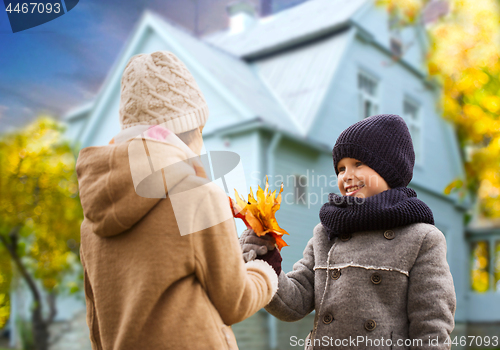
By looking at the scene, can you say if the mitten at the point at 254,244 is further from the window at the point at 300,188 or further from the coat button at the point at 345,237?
the window at the point at 300,188

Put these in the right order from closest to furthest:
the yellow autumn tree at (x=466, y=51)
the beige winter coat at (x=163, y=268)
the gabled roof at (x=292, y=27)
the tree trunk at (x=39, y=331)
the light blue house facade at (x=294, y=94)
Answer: the beige winter coat at (x=163, y=268)
the yellow autumn tree at (x=466, y=51)
the light blue house facade at (x=294, y=94)
the gabled roof at (x=292, y=27)
the tree trunk at (x=39, y=331)

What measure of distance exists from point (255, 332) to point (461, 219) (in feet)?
22.4

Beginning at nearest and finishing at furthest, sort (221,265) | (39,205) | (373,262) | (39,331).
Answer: (221,265)
(373,262)
(39,205)
(39,331)

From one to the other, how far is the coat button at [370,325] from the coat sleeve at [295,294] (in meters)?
0.24

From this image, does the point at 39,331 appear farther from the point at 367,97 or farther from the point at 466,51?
the point at 466,51

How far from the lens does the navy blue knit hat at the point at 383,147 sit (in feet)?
4.76

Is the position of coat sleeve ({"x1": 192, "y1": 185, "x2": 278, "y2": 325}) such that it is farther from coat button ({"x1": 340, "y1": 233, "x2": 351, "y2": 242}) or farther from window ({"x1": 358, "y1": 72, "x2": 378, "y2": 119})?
window ({"x1": 358, "y1": 72, "x2": 378, "y2": 119})

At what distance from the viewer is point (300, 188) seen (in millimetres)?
6531

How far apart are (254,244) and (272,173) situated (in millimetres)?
4789

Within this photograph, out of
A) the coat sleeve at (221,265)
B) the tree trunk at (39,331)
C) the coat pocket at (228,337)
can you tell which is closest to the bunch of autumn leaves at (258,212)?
the coat sleeve at (221,265)

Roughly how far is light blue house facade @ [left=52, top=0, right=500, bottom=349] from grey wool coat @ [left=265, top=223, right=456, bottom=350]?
3762 millimetres

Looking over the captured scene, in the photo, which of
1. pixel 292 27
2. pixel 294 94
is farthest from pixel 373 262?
pixel 292 27

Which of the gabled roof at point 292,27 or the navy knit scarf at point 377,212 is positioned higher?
the gabled roof at point 292,27

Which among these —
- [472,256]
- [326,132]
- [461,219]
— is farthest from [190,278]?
[472,256]
